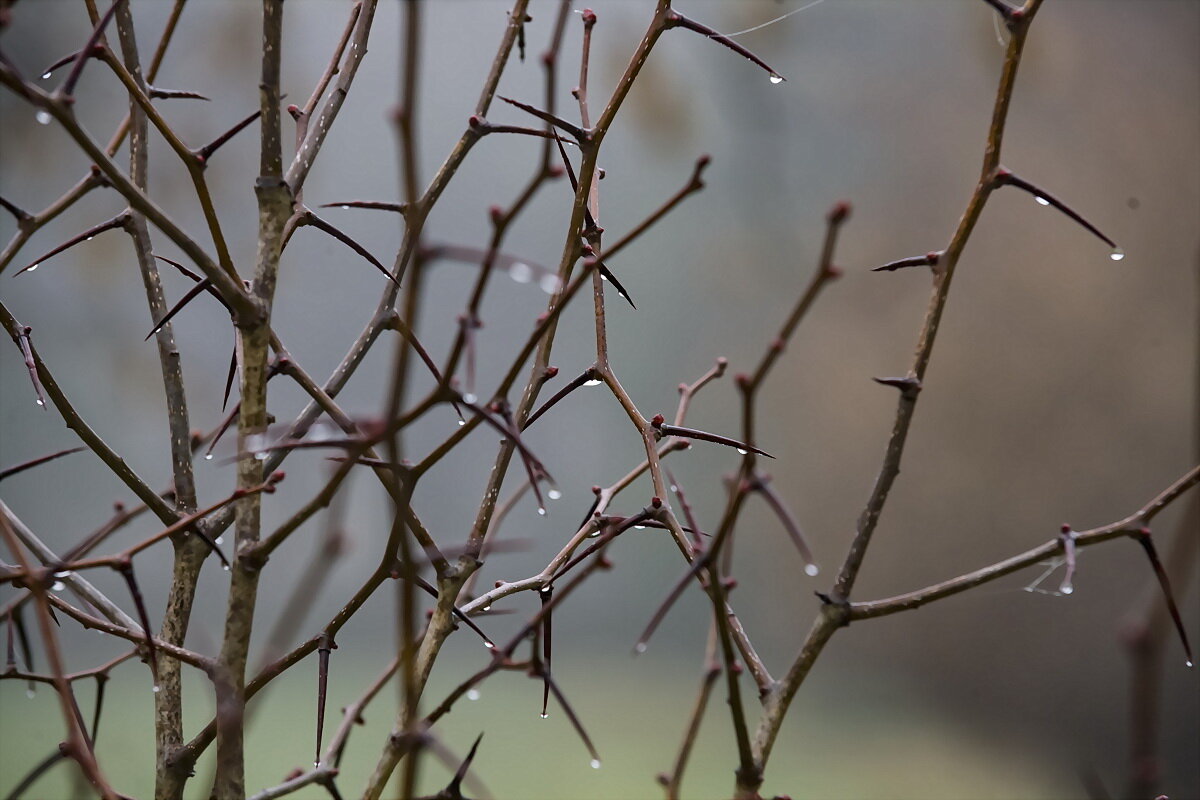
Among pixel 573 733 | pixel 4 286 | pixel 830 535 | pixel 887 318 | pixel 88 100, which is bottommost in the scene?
pixel 573 733

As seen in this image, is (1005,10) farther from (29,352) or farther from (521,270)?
(29,352)

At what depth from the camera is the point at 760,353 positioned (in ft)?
3.92

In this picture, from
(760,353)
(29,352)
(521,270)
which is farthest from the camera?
(760,353)

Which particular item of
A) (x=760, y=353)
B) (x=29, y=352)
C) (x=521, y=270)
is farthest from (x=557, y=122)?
(x=760, y=353)

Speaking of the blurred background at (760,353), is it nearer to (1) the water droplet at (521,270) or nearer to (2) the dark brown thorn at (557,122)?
(2) the dark brown thorn at (557,122)

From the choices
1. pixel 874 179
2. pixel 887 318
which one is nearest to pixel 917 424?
pixel 887 318

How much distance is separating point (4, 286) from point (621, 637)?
837 mm

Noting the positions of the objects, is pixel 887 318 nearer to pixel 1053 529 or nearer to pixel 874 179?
pixel 874 179

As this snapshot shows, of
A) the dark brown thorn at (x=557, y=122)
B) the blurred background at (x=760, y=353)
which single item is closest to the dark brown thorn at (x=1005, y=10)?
the dark brown thorn at (x=557, y=122)

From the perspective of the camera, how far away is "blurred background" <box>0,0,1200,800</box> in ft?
3.69

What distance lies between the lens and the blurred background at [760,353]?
44.3 inches

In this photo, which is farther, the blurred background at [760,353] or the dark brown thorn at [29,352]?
the blurred background at [760,353]

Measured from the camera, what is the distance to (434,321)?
1.16m

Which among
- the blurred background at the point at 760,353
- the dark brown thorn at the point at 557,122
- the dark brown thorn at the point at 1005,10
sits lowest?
the dark brown thorn at the point at 1005,10
